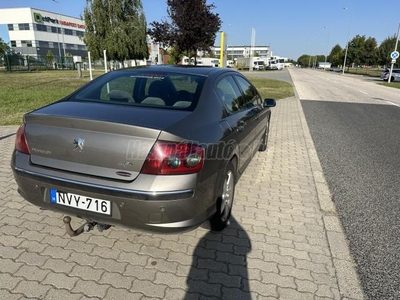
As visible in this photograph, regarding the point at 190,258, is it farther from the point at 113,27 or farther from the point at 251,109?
the point at 113,27

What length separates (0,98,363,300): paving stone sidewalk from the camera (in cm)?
224

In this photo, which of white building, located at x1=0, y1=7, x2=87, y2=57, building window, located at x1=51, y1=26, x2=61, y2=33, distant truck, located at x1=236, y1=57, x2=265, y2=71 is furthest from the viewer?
building window, located at x1=51, y1=26, x2=61, y2=33

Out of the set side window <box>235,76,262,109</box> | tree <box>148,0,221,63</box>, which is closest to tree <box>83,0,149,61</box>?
tree <box>148,0,221,63</box>

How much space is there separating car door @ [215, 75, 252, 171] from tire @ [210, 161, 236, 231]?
0.30 meters

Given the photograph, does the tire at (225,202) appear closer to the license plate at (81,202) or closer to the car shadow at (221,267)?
the car shadow at (221,267)

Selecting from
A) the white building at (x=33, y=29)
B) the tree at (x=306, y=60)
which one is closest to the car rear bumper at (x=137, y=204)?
the white building at (x=33, y=29)

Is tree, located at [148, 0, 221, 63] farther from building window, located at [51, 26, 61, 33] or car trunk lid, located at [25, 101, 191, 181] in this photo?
building window, located at [51, 26, 61, 33]

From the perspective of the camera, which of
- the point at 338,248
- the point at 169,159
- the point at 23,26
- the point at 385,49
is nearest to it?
the point at 169,159

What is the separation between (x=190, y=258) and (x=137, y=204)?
0.81 m

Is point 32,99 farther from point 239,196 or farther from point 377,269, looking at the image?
point 377,269

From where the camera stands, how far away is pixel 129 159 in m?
2.14

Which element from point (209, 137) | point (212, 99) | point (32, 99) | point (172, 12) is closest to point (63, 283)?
point (209, 137)

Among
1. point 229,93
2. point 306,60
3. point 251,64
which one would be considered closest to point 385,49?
point 251,64

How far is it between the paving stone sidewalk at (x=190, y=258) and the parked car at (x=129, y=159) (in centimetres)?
31
